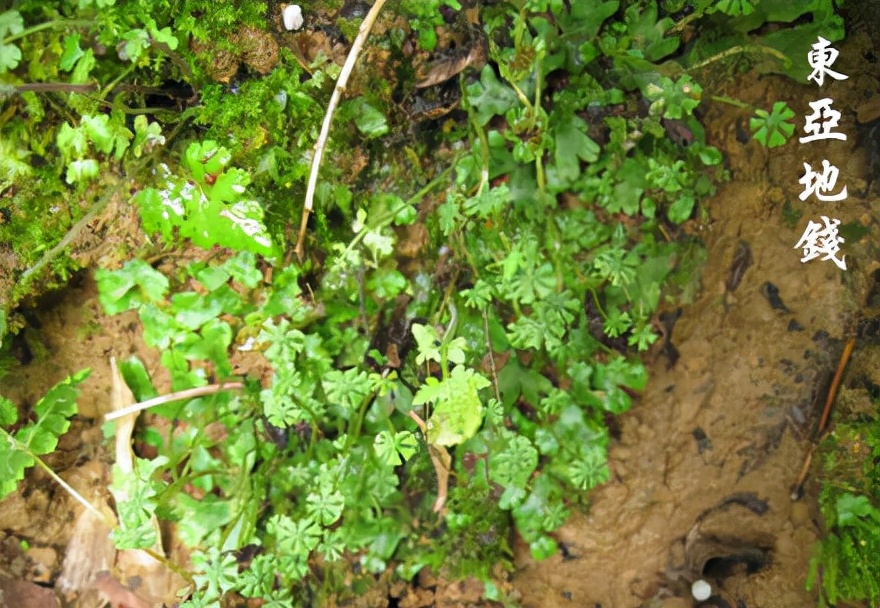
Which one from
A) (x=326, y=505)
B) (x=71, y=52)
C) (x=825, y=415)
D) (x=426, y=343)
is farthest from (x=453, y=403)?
(x=71, y=52)

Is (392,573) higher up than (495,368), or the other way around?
(495,368)

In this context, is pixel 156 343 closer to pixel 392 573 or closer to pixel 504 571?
pixel 392 573

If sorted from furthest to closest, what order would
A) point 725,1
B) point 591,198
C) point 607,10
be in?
1. point 591,198
2. point 607,10
3. point 725,1

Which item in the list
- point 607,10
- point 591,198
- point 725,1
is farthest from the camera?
point 591,198

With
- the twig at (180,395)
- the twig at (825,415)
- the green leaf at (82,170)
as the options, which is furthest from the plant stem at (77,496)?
the twig at (825,415)

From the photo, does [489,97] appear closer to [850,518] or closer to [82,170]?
[82,170]

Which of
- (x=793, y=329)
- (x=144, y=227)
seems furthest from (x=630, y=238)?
(x=144, y=227)

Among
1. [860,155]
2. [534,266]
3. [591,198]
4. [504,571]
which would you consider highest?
[860,155]
